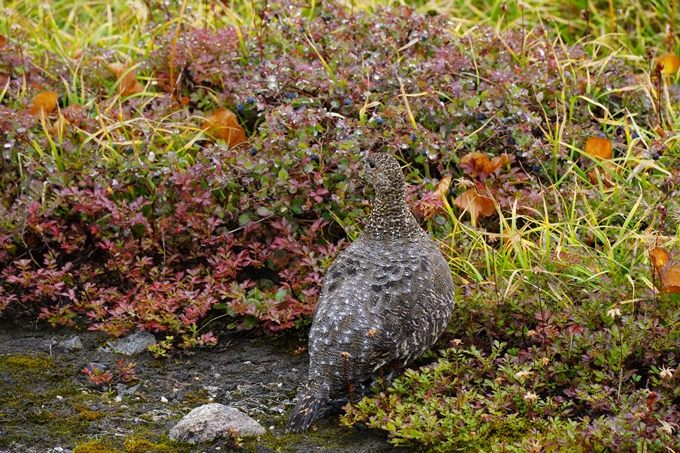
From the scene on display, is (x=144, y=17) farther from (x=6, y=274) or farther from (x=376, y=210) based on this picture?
(x=376, y=210)

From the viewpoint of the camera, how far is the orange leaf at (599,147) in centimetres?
577

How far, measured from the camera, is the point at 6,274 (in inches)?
209

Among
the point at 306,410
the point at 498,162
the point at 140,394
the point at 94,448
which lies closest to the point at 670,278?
the point at 498,162

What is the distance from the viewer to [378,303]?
4.31 metres

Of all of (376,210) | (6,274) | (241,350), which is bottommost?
(241,350)

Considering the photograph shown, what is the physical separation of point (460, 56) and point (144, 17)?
11.2 ft

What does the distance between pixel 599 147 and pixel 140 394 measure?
3403mm

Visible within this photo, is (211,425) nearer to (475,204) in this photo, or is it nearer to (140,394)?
(140,394)

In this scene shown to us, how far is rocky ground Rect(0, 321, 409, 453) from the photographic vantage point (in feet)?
13.3

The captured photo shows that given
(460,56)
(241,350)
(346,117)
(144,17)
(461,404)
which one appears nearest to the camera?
(461,404)

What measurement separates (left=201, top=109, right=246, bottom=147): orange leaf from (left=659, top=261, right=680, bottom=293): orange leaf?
3.05 metres

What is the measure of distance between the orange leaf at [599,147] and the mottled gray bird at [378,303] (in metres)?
1.71

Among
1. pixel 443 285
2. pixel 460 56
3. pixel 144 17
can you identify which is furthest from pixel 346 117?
pixel 144 17

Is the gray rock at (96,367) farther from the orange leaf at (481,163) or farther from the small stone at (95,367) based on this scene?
the orange leaf at (481,163)
